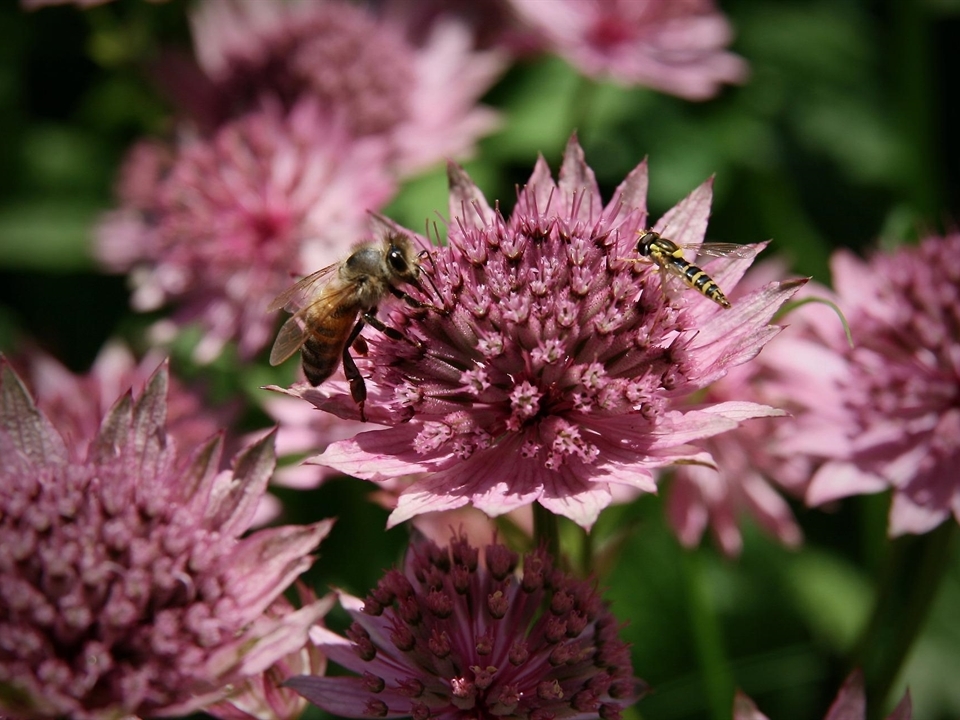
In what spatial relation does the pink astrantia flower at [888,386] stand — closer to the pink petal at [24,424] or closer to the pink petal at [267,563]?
the pink petal at [267,563]

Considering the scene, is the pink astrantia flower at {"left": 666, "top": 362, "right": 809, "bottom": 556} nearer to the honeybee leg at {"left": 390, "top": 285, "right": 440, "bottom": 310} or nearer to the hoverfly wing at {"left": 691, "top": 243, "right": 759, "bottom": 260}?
the hoverfly wing at {"left": 691, "top": 243, "right": 759, "bottom": 260}

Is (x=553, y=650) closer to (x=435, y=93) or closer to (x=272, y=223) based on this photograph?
(x=272, y=223)

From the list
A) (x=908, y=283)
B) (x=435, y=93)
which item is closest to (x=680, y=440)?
(x=908, y=283)

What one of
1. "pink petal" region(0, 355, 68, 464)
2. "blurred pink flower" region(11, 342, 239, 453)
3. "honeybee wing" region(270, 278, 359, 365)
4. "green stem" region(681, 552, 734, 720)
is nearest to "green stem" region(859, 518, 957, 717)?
"green stem" region(681, 552, 734, 720)

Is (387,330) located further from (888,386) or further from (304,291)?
(888,386)

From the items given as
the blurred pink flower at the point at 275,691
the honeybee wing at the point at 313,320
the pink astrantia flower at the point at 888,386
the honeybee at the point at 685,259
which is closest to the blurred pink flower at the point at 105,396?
the honeybee wing at the point at 313,320

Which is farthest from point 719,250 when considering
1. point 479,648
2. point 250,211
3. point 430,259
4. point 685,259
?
point 250,211
